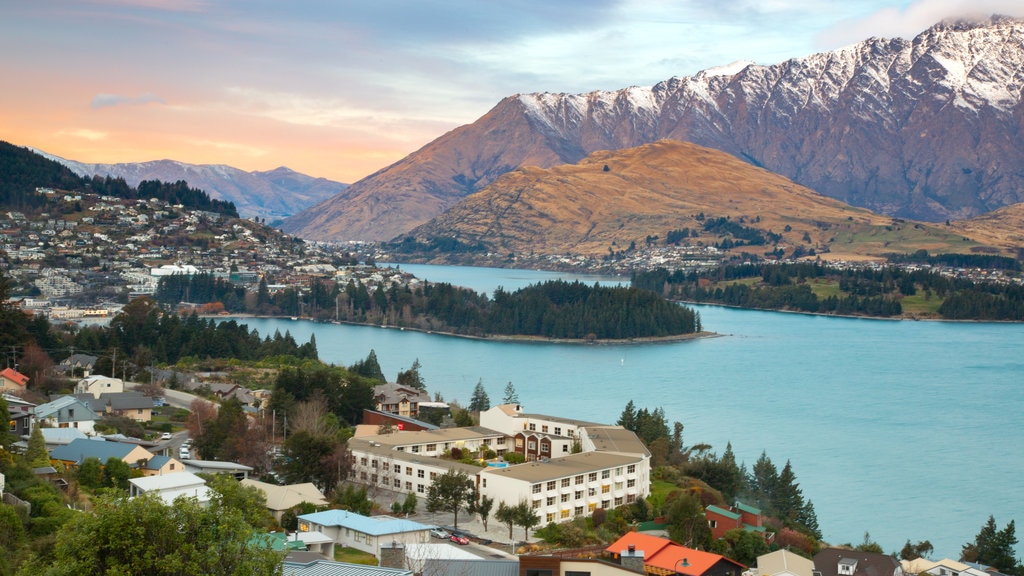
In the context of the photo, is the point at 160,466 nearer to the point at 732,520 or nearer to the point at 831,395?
the point at 732,520

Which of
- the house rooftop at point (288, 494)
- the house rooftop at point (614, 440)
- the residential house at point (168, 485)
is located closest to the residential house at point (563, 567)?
the residential house at point (168, 485)

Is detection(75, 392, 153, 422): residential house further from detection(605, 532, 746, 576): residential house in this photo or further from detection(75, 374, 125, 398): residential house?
detection(605, 532, 746, 576): residential house

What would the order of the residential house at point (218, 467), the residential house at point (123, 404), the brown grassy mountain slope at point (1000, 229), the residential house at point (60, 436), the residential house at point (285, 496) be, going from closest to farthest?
the residential house at point (285, 496) → the residential house at point (218, 467) → the residential house at point (60, 436) → the residential house at point (123, 404) → the brown grassy mountain slope at point (1000, 229)

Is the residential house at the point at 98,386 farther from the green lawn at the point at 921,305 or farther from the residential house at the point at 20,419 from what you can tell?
the green lawn at the point at 921,305

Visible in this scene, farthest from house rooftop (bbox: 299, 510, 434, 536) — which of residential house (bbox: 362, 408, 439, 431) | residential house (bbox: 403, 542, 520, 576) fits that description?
residential house (bbox: 362, 408, 439, 431)

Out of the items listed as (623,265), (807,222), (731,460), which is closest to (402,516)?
(731,460)

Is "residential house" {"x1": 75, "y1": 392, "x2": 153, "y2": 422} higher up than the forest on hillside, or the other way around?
the forest on hillside

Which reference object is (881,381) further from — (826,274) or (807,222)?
(807,222)
